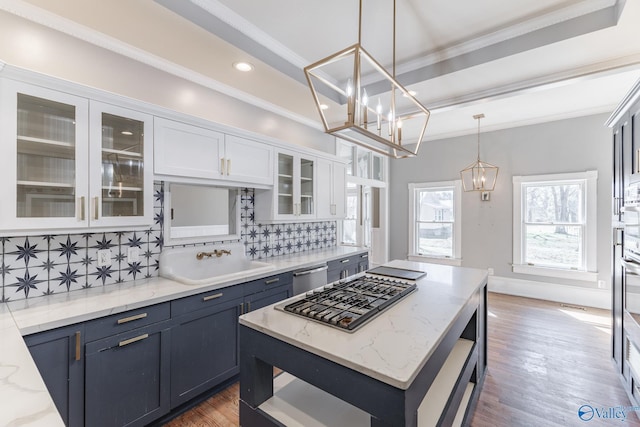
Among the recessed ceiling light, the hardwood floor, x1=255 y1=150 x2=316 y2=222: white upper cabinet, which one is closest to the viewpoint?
the hardwood floor

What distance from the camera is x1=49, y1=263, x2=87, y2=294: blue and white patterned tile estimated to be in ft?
6.31

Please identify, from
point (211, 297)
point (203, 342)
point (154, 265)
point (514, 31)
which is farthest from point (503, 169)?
point (154, 265)

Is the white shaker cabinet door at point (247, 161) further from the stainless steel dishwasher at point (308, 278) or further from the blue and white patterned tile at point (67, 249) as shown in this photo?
the blue and white patterned tile at point (67, 249)

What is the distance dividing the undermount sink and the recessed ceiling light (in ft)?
5.49

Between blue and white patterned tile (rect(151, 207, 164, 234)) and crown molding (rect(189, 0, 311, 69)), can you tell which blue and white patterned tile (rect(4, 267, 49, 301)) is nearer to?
blue and white patterned tile (rect(151, 207, 164, 234))

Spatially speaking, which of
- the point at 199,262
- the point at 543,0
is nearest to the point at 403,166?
the point at 543,0

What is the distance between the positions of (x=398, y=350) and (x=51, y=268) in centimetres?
222

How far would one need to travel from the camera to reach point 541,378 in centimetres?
252

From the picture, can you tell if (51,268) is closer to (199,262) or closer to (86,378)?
(86,378)

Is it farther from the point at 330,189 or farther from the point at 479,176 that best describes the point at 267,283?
the point at 479,176

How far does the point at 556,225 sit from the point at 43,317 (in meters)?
5.97

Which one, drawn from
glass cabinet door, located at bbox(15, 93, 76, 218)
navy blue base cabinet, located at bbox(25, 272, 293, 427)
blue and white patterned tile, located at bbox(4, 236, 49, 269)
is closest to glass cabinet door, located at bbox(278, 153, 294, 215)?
navy blue base cabinet, located at bbox(25, 272, 293, 427)

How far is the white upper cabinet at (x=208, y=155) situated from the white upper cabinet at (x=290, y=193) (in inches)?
7.9

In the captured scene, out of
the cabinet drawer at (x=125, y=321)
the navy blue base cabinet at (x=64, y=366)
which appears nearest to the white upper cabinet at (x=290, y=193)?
the cabinet drawer at (x=125, y=321)
